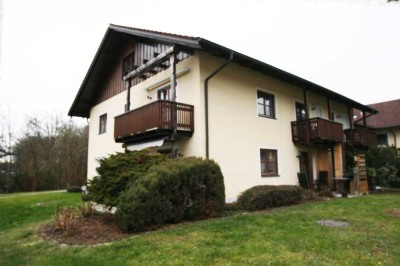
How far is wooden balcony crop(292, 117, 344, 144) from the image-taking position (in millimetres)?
14828

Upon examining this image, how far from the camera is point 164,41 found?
39.7ft

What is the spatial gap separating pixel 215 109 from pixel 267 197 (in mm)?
4103

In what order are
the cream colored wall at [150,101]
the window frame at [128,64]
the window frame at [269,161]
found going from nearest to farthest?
1. the cream colored wall at [150,101]
2. the window frame at [269,161]
3. the window frame at [128,64]

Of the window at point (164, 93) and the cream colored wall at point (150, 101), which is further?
the window at point (164, 93)

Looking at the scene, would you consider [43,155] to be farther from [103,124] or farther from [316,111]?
[316,111]

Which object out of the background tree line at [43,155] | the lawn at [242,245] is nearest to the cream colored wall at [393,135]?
the lawn at [242,245]

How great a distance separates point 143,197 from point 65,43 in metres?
9.92

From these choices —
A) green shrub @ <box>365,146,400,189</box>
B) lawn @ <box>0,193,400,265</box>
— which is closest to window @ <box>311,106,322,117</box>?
green shrub @ <box>365,146,400,189</box>

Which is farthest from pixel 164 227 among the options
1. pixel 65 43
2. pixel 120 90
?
pixel 120 90

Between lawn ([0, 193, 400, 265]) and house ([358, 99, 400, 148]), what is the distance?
2045 centimetres

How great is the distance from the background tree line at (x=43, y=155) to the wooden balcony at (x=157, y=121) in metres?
21.4

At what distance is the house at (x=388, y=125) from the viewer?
997 inches

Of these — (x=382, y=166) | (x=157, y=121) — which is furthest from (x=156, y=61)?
(x=382, y=166)

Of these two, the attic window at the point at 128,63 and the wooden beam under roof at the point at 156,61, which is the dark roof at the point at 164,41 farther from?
the attic window at the point at 128,63
